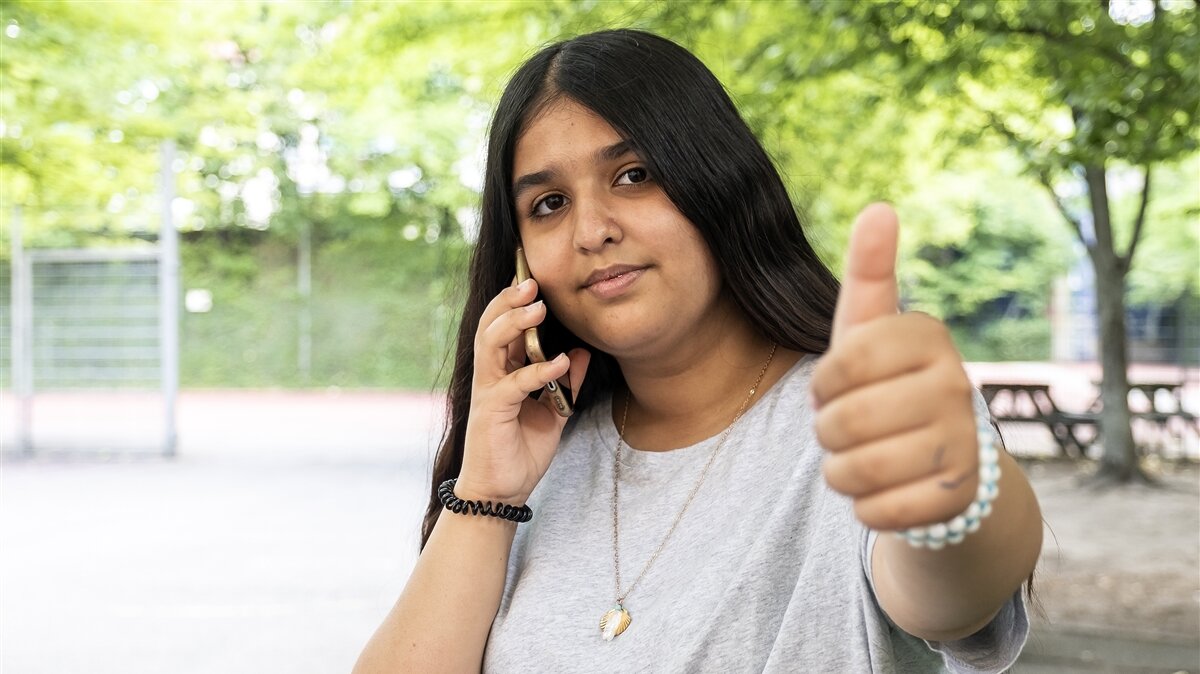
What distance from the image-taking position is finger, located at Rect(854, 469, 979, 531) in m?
0.64

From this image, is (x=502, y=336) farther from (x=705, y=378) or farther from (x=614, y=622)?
(x=614, y=622)

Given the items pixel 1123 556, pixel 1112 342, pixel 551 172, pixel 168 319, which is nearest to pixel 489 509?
pixel 551 172

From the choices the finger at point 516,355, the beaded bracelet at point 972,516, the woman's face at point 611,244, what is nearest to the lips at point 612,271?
the woman's face at point 611,244

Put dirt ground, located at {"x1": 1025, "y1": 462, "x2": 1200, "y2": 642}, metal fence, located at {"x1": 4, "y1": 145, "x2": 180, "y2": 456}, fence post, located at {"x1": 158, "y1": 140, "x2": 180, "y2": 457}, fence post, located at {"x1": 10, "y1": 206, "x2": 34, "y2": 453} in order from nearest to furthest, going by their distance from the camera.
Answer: dirt ground, located at {"x1": 1025, "y1": 462, "x2": 1200, "y2": 642}
fence post, located at {"x1": 10, "y1": 206, "x2": 34, "y2": 453}
metal fence, located at {"x1": 4, "y1": 145, "x2": 180, "y2": 456}
fence post, located at {"x1": 158, "y1": 140, "x2": 180, "y2": 457}

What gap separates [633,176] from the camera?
4.38ft

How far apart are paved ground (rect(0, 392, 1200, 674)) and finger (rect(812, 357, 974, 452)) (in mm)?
1335

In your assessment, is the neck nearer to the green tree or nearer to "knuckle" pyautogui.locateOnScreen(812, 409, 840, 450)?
"knuckle" pyautogui.locateOnScreen(812, 409, 840, 450)

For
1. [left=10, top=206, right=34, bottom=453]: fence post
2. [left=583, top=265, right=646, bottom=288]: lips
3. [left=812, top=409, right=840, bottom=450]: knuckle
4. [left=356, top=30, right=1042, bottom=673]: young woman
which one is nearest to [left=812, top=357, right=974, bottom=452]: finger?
[left=812, top=409, right=840, bottom=450]: knuckle

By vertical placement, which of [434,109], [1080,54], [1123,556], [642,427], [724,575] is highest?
[434,109]

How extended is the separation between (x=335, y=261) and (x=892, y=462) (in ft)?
51.8

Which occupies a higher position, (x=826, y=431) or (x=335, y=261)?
(x=826, y=431)

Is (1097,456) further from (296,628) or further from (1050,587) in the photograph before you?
(296,628)

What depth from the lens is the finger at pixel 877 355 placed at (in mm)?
645

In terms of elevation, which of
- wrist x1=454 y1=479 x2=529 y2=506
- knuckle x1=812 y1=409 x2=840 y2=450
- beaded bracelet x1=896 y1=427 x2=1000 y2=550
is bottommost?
wrist x1=454 y1=479 x2=529 y2=506
